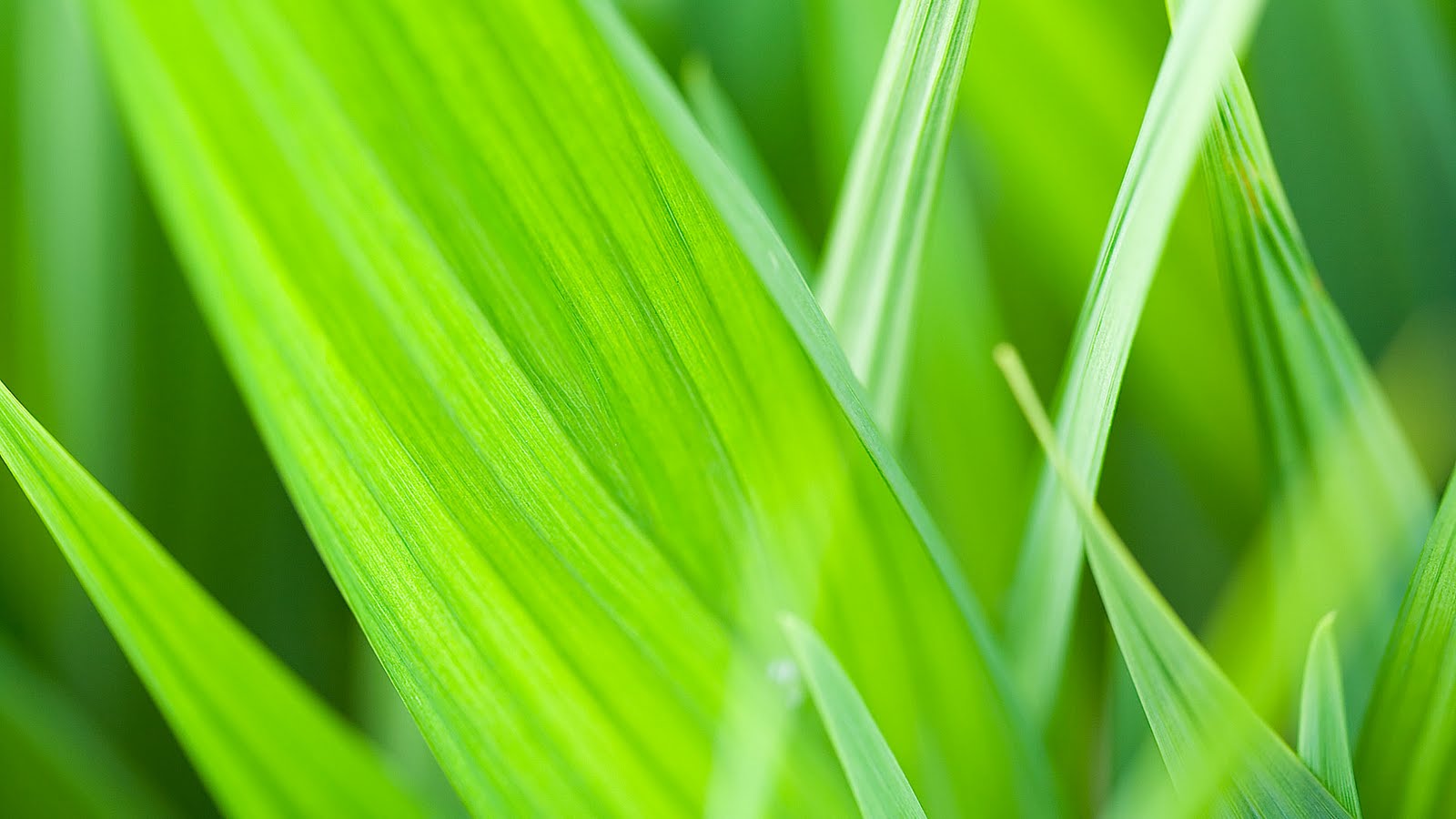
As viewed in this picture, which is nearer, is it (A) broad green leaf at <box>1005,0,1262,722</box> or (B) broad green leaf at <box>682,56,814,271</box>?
(A) broad green leaf at <box>1005,0,1262,722</box>

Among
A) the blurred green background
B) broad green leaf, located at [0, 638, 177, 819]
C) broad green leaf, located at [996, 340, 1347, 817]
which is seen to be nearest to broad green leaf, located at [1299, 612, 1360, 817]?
broad green leaf, located at [996, 340, 1347, 817]

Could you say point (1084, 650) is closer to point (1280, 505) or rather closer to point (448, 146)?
point (1280, 505)

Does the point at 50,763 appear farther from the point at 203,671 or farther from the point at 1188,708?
the point at 1188,708

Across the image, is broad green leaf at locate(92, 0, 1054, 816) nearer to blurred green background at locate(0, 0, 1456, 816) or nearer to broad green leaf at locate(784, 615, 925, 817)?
broad green leaf at locate(784, 615, 925, 817)

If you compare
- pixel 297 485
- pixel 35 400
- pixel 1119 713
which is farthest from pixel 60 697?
pixel 1119 713

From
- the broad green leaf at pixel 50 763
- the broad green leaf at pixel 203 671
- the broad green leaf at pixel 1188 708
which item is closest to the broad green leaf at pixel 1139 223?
the broad green leaf at pixel 1188 708

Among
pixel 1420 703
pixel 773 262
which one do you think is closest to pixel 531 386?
pixel 773 262
